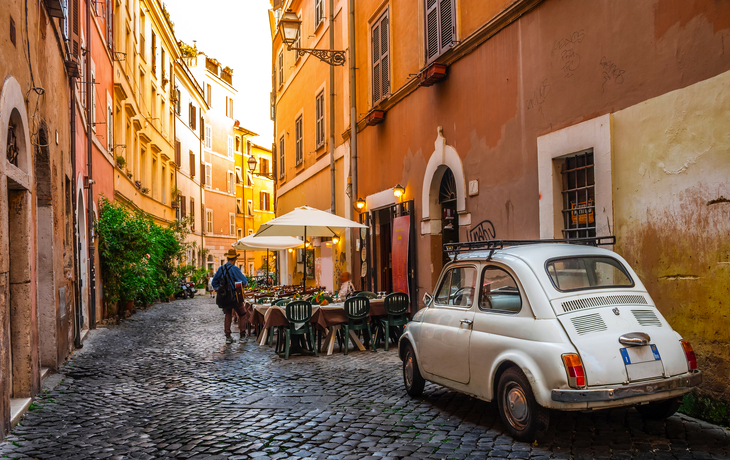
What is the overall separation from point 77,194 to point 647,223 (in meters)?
9.65

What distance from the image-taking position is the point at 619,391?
427 centimetres

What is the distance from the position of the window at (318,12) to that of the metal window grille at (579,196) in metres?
12.2

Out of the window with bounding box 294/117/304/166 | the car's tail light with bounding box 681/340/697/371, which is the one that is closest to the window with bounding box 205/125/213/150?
the window with bounding box 294/117/304/166

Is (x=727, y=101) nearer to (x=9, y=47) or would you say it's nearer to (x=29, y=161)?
(x=9, y=47)

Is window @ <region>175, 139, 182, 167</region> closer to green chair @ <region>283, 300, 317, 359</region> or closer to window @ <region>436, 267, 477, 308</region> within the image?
green chair @ <region>283, 300, 317, 359</region>

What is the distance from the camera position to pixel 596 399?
4223mm

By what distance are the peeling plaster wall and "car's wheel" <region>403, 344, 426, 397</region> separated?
7.95 ft

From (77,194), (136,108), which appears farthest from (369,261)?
(136,108)

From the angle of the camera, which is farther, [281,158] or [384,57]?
[281,158]

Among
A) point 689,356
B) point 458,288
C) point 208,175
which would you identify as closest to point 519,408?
point 689,356

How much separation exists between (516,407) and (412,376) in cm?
174

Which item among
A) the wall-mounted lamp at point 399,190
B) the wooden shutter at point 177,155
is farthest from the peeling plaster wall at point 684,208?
the wooden shutter at point 177,155

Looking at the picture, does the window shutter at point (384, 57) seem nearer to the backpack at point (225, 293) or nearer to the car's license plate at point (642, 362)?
the backpack at point (225, 293)

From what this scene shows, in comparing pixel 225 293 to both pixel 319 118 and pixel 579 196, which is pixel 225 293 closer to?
pixel 579 196
